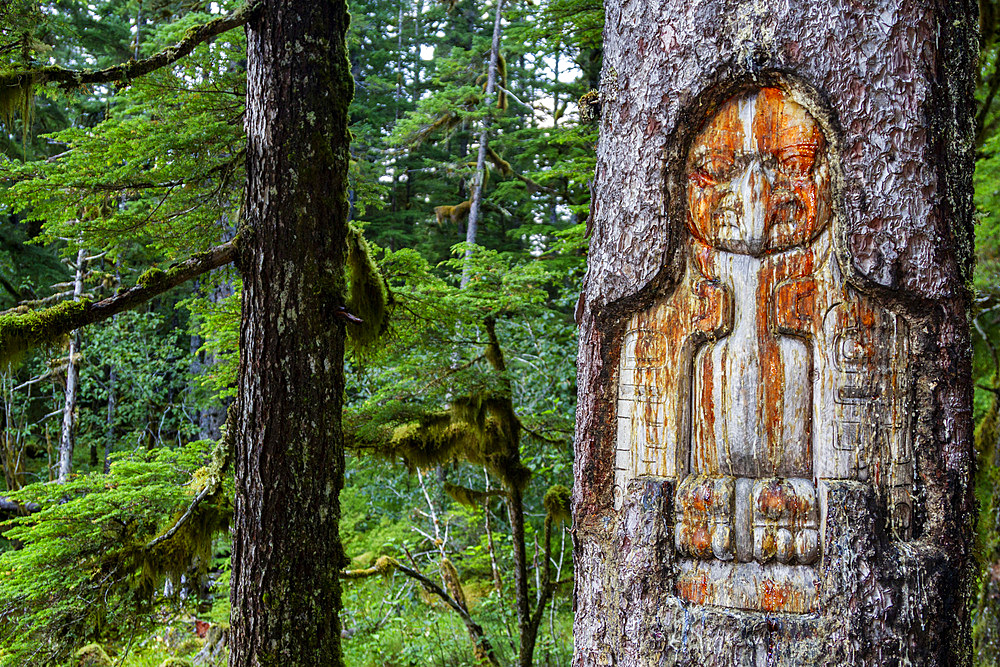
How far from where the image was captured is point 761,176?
184cm

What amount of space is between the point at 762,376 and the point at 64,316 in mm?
3462

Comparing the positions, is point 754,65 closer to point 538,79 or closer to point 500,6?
point 500,6

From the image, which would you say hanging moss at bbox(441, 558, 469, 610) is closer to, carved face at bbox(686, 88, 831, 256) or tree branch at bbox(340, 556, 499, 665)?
tree branch at bbox(340, 556, 499, 665)

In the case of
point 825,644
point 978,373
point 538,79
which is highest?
point 538,79

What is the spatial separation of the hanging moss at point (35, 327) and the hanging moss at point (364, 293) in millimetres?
1536

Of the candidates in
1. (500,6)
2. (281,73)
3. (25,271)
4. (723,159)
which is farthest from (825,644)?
(25,271)

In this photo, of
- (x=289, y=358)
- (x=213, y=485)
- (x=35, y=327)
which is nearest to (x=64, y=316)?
(x=35, y=327)

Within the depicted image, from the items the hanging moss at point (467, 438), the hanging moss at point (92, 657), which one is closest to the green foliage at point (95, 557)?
the hanging moss at point (92, 657)

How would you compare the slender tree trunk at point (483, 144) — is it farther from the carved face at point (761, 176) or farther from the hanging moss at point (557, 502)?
the carved face at point (761, 176)

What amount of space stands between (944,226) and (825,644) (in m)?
1.12

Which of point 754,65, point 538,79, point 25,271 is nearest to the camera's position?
point 754,65

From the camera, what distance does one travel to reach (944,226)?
1.79 metres

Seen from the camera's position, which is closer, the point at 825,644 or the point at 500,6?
the point at 825,644

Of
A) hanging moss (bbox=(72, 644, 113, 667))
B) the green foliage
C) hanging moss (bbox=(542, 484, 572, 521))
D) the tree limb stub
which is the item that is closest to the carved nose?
the tree limb stub
